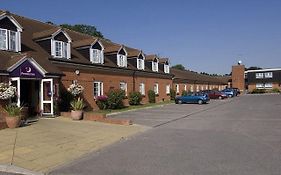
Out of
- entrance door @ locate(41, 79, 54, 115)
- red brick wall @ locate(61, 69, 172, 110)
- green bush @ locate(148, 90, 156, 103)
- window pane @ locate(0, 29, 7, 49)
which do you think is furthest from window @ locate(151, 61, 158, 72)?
window pane @ locate(0, 29, 7, 49)

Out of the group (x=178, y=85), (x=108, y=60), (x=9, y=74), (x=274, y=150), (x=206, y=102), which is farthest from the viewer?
(x=178, y=85)

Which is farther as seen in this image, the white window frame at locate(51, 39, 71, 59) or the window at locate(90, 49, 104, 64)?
the window at locate(90, 49, 104, 64)

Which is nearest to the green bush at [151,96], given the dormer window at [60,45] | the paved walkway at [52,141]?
the dormer window at [60,45]

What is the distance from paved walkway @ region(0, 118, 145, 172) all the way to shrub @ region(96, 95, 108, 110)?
9823 millimetres

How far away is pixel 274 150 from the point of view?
1009cm

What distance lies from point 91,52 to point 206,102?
18.2 metres

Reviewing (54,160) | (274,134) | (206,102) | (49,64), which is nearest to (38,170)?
(54,160)

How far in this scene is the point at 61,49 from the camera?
2300cm

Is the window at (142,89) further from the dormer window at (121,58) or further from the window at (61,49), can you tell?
the window at (61,49)

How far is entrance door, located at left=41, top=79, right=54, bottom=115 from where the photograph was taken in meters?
19.3

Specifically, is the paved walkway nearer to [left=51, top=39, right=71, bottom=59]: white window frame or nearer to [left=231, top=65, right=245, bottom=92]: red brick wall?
[left=51, top=39, right=71, bottom=59]: white window frame

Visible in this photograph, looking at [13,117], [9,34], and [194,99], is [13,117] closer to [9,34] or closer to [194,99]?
[9,34]

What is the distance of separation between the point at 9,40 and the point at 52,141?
9.43 meters

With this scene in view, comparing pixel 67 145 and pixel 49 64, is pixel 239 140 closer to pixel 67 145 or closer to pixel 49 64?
pixel 67 145
